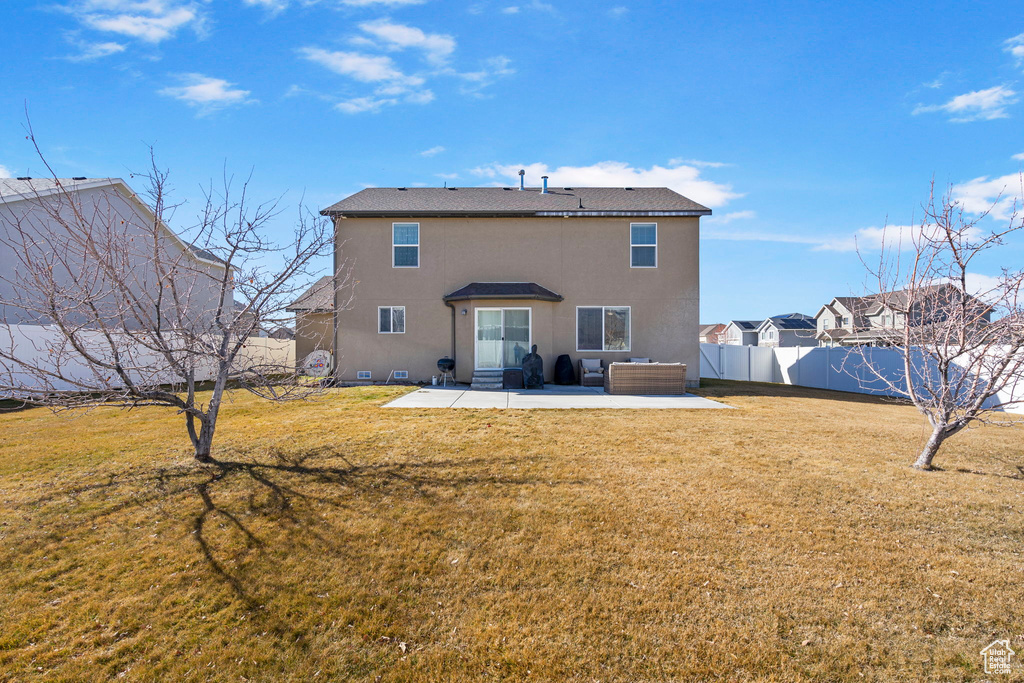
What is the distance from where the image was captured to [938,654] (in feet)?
8.54

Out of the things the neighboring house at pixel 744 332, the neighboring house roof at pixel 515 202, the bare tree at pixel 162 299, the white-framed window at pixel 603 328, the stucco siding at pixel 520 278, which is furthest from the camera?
the neighboring house at pixel 744 332

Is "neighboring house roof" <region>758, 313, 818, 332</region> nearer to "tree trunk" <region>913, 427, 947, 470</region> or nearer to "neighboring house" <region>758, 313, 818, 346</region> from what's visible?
"neighboring house" <region>758, 313, 818, 346</region>

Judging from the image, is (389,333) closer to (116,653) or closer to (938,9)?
(116,653)

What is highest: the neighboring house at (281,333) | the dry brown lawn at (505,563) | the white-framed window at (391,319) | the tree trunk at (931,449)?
the white-framed window at (391,319)

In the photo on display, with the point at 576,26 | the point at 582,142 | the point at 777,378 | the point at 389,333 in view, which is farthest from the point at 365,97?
the point at 777,378

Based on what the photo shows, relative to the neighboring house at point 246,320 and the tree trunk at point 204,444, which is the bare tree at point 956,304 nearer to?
the neighboring house at point 246,320

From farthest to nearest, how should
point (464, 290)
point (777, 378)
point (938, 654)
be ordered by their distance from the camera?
1. point (777, 378)
2. point (464, 290)
3. point (938, 654)

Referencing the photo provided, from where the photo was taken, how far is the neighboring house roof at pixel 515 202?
14.4 metres

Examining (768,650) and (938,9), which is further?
(938,9)

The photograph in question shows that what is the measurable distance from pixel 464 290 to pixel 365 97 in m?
5.78

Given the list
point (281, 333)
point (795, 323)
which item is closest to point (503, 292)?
point (281, 333)

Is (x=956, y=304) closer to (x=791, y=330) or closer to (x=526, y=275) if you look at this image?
(x=526, y=275)

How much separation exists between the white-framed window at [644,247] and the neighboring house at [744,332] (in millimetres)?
43530

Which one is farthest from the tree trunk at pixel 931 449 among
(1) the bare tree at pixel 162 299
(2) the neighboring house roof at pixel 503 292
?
(2) the neighboring house roof at pixel 503 292
